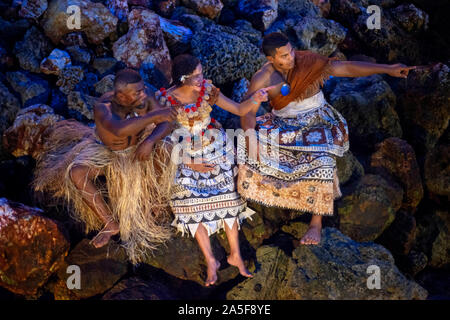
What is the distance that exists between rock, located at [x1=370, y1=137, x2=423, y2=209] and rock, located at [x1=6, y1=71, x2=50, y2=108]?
144 inches

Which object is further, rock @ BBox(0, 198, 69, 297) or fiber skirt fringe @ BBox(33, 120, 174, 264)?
fiber skirt fringe @ BBox(33, 120, 174, 264)

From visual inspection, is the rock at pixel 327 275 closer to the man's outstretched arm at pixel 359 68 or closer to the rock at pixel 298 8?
the man's outstretched arm at pixel 359 68

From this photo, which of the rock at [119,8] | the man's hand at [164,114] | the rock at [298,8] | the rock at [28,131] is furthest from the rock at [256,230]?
the rock at [298,8]

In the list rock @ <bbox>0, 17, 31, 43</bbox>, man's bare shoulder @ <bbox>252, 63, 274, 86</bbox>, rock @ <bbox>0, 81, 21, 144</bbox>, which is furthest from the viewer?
rock @ <bbox>0, 17, 31, 43</bbox>

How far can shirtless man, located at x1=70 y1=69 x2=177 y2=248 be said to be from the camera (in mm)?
3053

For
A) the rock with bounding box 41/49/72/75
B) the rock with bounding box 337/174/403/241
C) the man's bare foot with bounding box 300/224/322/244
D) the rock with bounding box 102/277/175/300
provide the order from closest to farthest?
the rock with bounding box 102/277/175/300 < the man's bare foot with bounding box 300/224/322/244 < the rock with bounding box 337/174/403/241 < the rock with bounding box 41/49/72/75

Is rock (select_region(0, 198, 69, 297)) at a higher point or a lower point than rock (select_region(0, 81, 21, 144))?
lower

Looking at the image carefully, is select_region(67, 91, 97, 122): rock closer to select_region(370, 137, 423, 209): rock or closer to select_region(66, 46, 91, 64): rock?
select_region(66, 46, 91, 64): rock

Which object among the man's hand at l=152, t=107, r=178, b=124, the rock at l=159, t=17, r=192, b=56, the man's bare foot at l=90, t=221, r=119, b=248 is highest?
the man's hand at l=152, t=107, r=178, b=124

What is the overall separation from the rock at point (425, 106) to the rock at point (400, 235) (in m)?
1.11

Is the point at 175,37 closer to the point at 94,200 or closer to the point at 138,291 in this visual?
the point at 94,200

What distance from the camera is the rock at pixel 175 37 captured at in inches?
189

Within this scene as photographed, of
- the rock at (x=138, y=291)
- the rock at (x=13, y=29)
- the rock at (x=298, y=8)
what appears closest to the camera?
the rock at (x=138, y=291)

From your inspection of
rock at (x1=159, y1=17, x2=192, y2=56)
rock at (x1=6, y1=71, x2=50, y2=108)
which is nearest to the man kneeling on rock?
rock at (x1=6, y1=71, x2=50, y2=108)
